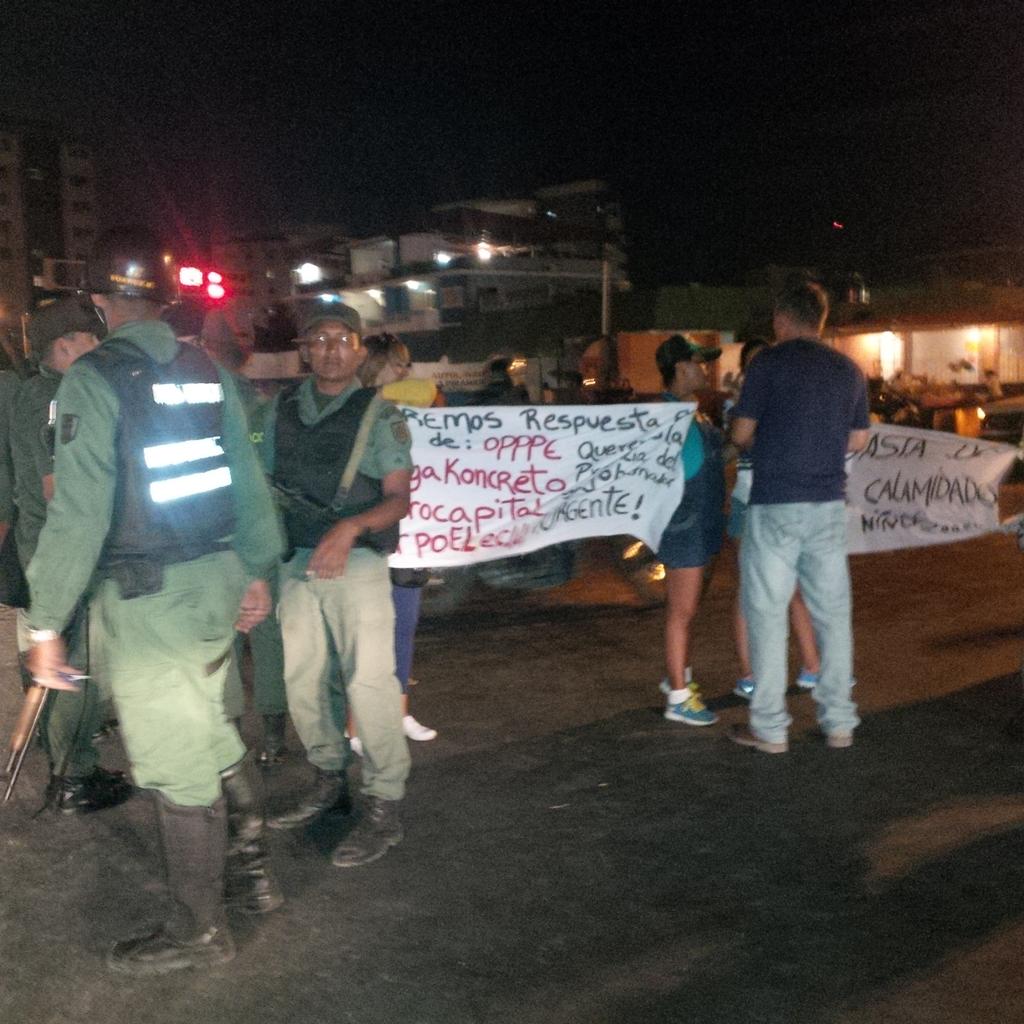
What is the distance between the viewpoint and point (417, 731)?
17.2 ft

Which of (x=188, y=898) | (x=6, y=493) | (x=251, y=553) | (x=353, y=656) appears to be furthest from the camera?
(x=6, y=493)

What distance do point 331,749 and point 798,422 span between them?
2.37 metres

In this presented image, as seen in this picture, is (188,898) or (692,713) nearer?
(188,898)

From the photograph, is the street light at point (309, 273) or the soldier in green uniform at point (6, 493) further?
the street light at point (309, 273)

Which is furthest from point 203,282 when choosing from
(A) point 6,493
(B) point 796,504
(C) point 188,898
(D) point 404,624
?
(C) point 188,898

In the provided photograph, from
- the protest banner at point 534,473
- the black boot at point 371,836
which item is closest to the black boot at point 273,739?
the black boot at point 371,836

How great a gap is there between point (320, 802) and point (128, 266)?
2.14m

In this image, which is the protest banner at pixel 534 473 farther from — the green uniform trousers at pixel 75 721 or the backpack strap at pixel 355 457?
the green uniform trousers at pixel 75 721

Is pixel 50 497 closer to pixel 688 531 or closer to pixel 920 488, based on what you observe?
pixel 688 531

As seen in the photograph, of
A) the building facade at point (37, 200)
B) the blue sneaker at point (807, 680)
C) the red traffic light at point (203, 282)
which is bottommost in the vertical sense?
the blue sneaker at point (807, 680)

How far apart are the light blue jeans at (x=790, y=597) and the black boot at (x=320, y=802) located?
6.02ft

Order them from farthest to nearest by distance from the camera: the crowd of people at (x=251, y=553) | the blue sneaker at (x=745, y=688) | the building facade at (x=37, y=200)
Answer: the building facade at (x=37, y=200), the blue sneaker at (x=745, y=688), the crowd of people at (x=251, y=553)

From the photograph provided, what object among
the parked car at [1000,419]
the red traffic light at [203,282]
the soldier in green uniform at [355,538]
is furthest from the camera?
the parked car at [1000,419]

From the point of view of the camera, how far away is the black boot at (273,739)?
492cm
